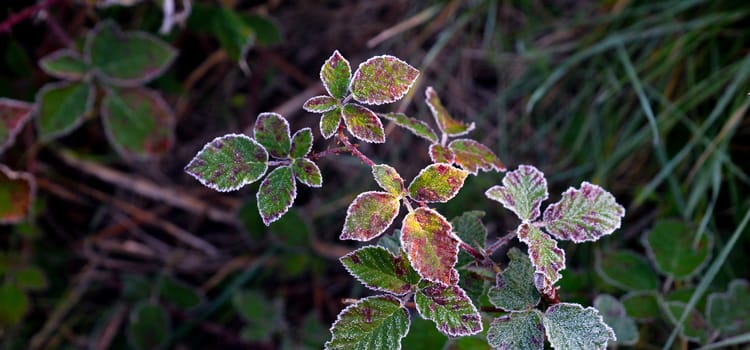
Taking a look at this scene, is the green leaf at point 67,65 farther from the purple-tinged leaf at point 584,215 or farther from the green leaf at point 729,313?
the green leaf at point 729,313

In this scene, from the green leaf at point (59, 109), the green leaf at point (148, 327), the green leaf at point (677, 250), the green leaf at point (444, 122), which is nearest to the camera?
the green leaf at point (444, 122)

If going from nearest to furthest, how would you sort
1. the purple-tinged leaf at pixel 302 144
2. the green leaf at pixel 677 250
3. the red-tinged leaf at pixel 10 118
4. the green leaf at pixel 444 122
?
the purple-tinged leaf at pixel 302 144
the green leaf at pixel 444 122
the green leaf at pixel 677 250
the red-tinged leaf at pixel 10 118

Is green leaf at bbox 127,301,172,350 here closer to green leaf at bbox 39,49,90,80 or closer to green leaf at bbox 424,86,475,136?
green leaf at bbox 39,49,90,80

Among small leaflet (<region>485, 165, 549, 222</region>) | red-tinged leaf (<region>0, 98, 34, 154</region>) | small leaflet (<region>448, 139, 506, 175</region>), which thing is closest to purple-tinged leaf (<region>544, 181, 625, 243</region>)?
small leaflet (<region>485, 165, 549, 222</region>)

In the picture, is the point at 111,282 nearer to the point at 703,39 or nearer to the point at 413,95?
the point at 413,95

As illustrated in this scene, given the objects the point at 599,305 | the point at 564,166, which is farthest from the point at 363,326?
the point at 564,166

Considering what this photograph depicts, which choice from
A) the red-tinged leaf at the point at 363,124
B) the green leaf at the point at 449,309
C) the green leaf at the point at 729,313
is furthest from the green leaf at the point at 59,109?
the green leaf at the point at 729,313
